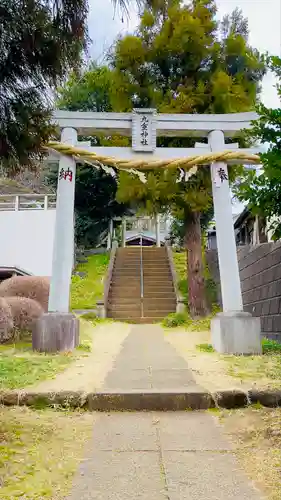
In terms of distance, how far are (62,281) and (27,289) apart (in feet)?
7.55

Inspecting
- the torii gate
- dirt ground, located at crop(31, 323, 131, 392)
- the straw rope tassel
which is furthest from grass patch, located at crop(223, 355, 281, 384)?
the straw rope tassel

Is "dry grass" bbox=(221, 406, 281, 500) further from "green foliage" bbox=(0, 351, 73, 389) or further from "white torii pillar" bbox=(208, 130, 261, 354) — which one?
"white torii pillar" bbox=(208, 130, 261, 354)

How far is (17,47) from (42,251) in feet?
43.0

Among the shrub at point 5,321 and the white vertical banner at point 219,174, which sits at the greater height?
the white vertical banner at point 219,174

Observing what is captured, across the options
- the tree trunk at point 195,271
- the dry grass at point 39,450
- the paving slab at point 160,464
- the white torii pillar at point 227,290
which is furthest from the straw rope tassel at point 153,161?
the tree trunk at point 195,271

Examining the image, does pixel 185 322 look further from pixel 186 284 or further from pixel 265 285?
pixel 265 285

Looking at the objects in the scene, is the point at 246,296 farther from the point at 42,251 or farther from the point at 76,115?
the point at 42,251

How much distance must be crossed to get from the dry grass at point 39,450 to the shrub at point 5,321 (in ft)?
12.1

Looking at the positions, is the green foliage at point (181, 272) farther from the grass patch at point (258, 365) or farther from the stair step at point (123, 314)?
the grass patch at point (258, 365)

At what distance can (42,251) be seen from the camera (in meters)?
15.3

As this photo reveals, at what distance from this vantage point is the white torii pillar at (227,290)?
6703mm

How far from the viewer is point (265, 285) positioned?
28.5ft

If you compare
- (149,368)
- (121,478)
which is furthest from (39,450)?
(149,368)

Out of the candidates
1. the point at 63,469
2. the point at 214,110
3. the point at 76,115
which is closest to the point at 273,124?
the point at 63,469
